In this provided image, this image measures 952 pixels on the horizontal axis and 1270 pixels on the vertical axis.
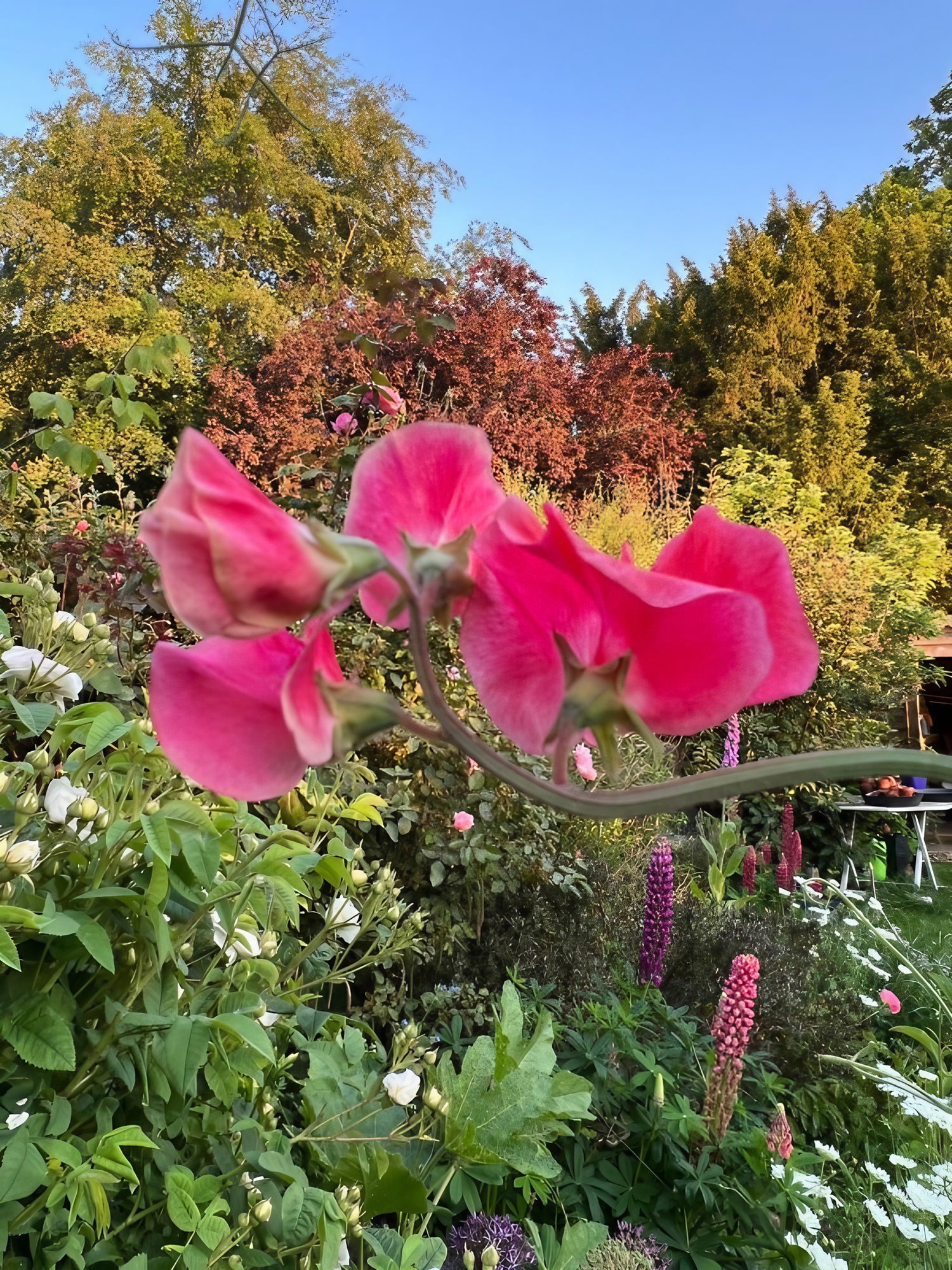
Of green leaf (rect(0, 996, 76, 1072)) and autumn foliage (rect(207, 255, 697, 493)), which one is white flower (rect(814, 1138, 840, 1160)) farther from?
autumn foliage (rect(207, 255, 697, 493))

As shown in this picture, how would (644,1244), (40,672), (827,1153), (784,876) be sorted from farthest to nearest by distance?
(784,876) → (827,1153) → (644,1244) → (40,672)

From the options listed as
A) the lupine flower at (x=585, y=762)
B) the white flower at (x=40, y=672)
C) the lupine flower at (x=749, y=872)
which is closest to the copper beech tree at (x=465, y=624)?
the white flower at (x=40, y=672)

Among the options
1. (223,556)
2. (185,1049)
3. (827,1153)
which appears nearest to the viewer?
(223,556)

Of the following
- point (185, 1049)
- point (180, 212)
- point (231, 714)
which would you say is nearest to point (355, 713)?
point (231, 714)

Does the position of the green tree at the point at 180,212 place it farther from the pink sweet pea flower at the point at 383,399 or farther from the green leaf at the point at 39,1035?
the green leaf at the point at 39,1035

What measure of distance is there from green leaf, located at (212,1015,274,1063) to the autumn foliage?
24.4 ft

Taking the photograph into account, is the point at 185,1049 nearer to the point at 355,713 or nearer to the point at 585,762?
the point at 355,713

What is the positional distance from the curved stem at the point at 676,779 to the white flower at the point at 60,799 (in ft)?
2.51

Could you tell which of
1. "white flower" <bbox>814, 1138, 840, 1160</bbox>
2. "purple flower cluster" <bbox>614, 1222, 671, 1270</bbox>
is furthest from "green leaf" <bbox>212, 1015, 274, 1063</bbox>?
"white flower" <bbox>814, 1138, 840, 1160</bbox>

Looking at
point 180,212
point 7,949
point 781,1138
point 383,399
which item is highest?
point 180,212

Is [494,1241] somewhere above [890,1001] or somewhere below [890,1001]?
above

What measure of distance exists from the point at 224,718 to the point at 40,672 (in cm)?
88

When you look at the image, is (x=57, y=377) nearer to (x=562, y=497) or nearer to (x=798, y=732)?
(x=562, y=497)

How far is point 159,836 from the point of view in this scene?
738 millimetres
